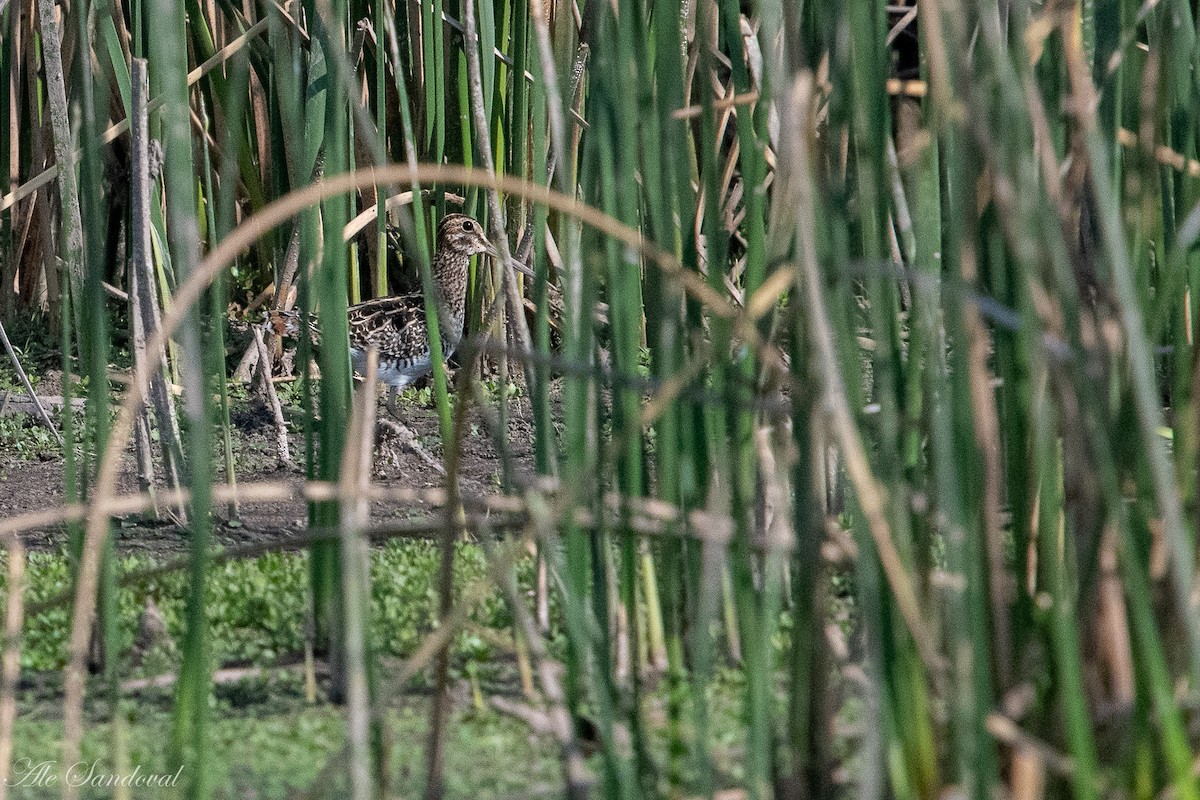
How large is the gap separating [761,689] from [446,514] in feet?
1.28

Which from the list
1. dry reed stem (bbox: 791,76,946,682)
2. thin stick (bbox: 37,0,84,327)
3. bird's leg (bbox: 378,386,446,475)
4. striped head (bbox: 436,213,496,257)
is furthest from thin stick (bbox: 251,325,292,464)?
dry reed stem (bbox: 791,76,946,682)

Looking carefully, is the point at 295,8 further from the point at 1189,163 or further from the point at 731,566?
the point at 1189,163

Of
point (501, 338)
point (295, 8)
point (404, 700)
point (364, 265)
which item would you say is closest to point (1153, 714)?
point (404, 700)

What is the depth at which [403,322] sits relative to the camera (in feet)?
17.5

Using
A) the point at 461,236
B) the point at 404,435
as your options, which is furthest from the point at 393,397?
the point at 404,435

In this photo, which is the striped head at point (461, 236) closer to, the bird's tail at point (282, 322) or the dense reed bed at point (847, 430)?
the bird's tail at point (282, 322)

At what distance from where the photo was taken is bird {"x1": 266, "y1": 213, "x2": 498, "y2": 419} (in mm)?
5086

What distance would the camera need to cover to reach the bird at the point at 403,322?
16.7 ft

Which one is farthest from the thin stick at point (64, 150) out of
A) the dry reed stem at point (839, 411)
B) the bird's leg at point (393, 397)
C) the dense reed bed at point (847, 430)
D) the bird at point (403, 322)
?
the bird at point (403, 322)

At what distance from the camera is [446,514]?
164 cm

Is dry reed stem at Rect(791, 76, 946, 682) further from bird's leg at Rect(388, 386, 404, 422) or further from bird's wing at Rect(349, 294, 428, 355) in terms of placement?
bird's wing at Rect(349, 294, 428, 355)

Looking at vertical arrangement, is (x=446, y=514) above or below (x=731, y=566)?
above

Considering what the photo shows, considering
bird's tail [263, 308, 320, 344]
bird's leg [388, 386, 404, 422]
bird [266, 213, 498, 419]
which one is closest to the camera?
bird's leg [388, 386, 404, 422]

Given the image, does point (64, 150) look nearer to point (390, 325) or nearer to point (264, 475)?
point (264, 475)
